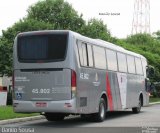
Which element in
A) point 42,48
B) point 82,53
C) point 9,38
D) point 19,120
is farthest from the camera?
point 9,38

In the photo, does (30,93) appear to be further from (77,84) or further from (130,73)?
(130,73)

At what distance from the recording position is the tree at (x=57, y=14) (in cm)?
5178

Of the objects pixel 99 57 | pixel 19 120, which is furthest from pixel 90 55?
pixel 19 120

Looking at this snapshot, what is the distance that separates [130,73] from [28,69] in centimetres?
839

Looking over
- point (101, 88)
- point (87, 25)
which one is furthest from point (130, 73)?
point (87, 25)

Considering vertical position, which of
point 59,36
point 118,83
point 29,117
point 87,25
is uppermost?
point 87,25

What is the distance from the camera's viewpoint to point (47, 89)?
18797 mm

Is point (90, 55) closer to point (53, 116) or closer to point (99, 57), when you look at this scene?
point (99, 57)

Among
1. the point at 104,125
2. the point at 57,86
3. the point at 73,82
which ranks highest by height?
the point at 73,82

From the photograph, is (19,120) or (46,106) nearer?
(46,106)

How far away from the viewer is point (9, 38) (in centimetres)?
4944

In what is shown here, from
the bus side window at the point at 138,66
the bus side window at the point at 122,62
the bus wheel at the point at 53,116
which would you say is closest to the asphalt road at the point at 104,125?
the bus wheel at the point at 53,116

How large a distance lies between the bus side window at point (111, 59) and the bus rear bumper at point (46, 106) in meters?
4.58

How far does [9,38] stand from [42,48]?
30792mm
